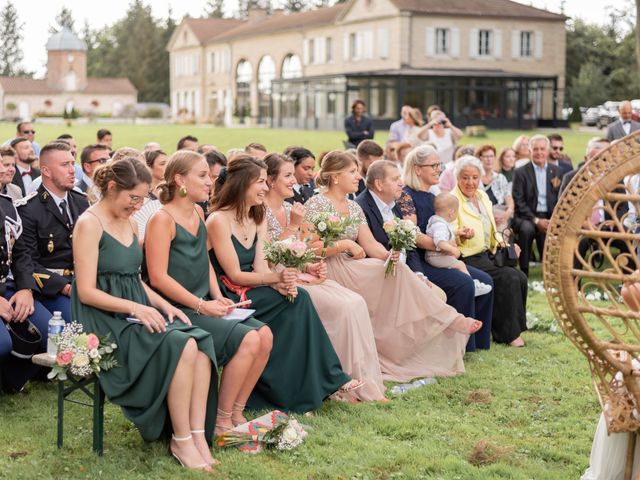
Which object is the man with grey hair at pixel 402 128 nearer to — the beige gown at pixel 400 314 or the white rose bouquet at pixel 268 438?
the beige gown at pixel 400 314

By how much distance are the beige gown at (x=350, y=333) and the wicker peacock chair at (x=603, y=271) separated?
254 centimetres

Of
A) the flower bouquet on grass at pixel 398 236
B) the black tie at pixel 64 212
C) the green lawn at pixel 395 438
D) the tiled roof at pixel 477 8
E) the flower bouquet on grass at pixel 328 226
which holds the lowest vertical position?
the green lawn at pixel 395 438

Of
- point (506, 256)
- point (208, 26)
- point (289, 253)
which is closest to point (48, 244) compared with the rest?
point (289, 253)

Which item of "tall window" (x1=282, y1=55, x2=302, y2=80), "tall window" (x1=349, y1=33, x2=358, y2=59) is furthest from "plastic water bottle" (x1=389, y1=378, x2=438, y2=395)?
"tall window" (x1=282, y1=55, x2=302, y2=80)

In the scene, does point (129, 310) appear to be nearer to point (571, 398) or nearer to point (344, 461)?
point (344, 461)

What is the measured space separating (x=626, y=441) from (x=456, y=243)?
432 cm

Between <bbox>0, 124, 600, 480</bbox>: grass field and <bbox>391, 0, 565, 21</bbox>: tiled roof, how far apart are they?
174 ft

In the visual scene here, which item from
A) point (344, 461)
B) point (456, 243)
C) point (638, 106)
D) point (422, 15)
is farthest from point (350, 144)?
point (422, 15)

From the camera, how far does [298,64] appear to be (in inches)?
2783

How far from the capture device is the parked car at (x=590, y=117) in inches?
2198

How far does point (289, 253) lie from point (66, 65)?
104m

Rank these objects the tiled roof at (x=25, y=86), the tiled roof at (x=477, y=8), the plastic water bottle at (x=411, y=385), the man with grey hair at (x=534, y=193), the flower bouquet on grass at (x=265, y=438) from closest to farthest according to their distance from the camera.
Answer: the flower bouquet on grass at (x=265, y=438), the plastic water bottle at (x=411, y=385), the man with grey hair at (x=534, y=193), the tiled roof at (x=477, y=8), the tiled roof at (x=25, y=86)

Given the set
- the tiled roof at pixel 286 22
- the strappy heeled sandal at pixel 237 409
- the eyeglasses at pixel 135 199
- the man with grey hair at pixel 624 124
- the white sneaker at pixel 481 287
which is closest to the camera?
the eyeglasses at pixel 135 199

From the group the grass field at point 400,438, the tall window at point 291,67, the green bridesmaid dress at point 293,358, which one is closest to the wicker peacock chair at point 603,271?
the grass field at point 400,438
